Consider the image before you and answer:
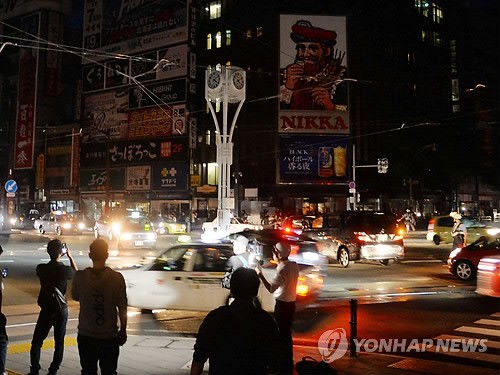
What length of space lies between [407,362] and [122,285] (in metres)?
4.27

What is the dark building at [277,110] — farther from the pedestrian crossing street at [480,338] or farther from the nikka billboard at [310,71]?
the pedestrian crossing street at [480,338]

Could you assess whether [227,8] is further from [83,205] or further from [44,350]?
[44,350]

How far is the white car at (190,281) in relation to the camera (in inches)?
394

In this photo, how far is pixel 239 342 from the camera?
3.37 metres

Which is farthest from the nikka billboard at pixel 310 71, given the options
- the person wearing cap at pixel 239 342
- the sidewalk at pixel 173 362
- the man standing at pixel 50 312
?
the person wearing cap at pixel 239 342

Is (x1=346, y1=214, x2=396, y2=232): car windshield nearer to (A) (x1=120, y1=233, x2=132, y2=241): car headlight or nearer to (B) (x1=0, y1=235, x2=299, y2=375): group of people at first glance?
(A) (x1=120, y1=233, x2=132, y2=241): car headlight

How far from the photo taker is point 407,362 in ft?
23.9

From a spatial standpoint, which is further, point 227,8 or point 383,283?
point 227,8

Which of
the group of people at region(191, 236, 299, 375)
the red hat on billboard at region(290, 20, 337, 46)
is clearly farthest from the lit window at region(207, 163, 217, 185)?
the group of people at region(191, 236, 299, 375)

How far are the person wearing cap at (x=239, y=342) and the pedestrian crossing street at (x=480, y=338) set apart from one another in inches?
202

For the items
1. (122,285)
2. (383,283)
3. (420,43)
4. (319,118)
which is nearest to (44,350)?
(122,285)

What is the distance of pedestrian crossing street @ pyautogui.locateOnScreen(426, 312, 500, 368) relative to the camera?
7.63 metres

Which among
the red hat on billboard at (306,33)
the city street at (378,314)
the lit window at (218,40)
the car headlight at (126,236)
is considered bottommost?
the city street at (378,314)

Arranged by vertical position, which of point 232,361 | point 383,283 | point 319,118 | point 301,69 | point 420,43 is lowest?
point 383,283
